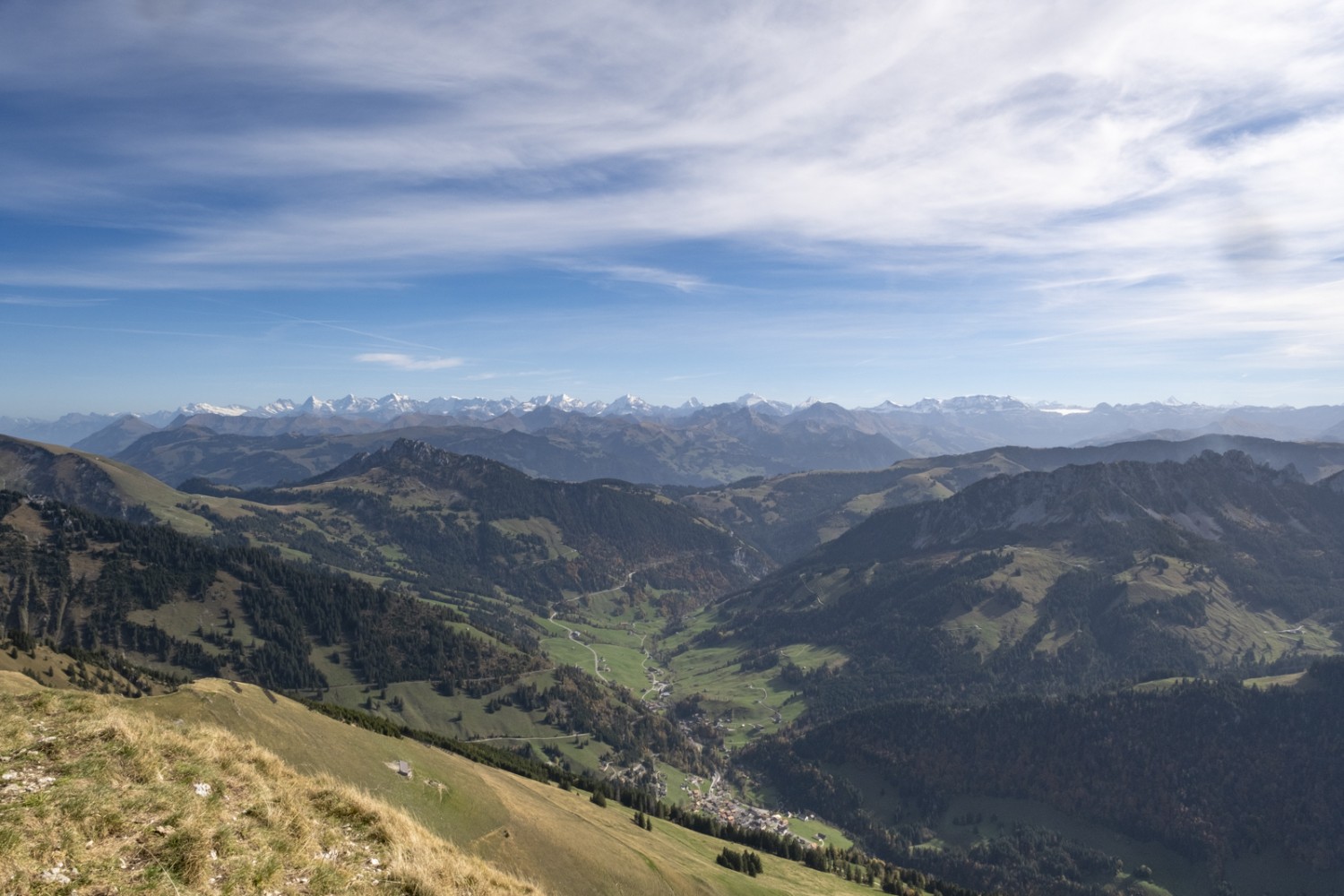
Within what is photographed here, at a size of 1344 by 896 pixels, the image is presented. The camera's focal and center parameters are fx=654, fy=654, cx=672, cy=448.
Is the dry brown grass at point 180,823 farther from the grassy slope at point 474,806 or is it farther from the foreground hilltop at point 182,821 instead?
the grassy slope at point 474,806

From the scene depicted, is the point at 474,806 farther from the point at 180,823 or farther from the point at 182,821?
the point at 180,823

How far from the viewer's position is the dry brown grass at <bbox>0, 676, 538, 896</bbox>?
51.9 feet

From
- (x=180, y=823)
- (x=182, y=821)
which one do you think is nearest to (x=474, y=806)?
(x=182, y=821)

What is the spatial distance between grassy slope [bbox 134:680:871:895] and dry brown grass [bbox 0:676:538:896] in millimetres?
50076

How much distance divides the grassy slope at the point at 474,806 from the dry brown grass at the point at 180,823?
50076 mm

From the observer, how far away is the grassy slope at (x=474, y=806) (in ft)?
247

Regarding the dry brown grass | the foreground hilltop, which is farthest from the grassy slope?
the dry brown grass

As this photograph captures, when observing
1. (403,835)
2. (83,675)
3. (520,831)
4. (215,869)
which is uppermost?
(215,869)

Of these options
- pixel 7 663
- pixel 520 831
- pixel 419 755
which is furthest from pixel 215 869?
pixel 7 663

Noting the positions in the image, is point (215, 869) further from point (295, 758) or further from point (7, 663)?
point (7, 663)

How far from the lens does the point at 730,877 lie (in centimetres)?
10806

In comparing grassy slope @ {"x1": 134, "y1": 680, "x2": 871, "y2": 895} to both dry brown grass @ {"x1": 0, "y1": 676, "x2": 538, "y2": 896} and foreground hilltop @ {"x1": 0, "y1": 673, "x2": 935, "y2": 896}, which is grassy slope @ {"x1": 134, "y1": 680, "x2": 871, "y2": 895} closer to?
foreground hilltop @ {"x1": 0, "y1": 673, "x2": 935, "y2": 896}

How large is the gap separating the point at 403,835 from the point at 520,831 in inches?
2661

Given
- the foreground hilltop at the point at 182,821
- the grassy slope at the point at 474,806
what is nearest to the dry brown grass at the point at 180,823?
the foreground hilltop at the point at 182,821
